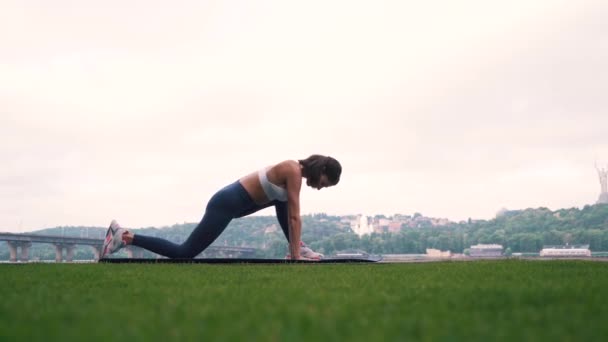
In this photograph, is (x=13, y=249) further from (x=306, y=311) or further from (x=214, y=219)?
(x=306, y=311)

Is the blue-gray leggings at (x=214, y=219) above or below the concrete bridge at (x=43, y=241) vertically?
above

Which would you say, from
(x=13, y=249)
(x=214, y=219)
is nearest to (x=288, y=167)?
(x=214, y=219)

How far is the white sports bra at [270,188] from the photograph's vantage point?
324 inches

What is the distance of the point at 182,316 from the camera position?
267 cm

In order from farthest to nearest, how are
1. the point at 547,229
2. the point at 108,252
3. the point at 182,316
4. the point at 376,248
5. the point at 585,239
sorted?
the point at 547,229 < the point at 376,248 < the point at 585,239 < the point at 108,252 < the point at 182,316

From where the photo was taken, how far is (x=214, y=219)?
857 centimetres

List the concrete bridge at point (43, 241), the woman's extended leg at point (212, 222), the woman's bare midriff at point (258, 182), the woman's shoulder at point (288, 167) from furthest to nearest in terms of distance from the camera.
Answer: the concrete bridge at point (43, 241)
the woman's extended leg at point (212, 222)
the woman's bare midriff at point (258, 182)
the woman's shoulder at point (288, 167)

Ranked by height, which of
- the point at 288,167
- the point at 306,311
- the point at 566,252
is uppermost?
the point at 288,167

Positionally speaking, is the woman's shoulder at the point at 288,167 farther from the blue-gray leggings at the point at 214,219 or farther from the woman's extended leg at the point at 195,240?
the woman's extended leg at the point at 195,240

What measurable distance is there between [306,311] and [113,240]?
642cm

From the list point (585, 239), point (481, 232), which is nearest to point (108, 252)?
point (585, 239)

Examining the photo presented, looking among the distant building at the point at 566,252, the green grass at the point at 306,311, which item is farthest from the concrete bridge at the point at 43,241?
the green grass at the point at 306,311

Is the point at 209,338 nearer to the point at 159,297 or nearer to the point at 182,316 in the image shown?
the point at 182,316

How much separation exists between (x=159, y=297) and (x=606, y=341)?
8.12 feet
